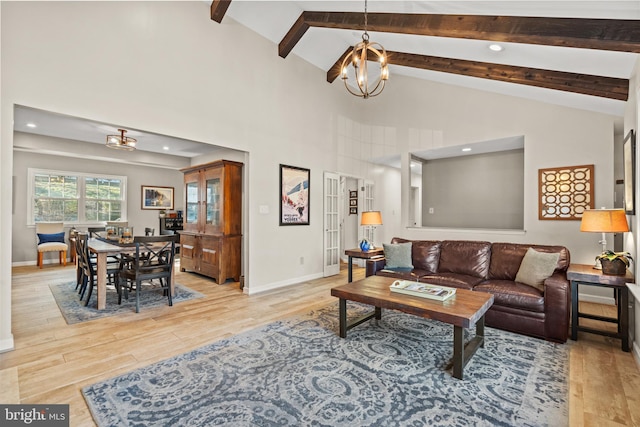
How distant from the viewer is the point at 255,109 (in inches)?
188

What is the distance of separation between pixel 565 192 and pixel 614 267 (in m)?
1.94

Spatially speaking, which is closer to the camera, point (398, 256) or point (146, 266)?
point (146, 266)

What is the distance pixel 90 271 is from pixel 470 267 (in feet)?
16.8

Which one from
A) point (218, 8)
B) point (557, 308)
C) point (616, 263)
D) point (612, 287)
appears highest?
point (218, 8)

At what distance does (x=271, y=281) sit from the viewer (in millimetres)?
5016

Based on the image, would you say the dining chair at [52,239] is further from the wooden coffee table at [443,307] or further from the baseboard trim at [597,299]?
the baseboard trim at [597,299]

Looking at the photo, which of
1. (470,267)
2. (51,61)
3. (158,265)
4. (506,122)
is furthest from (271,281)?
(506,122)

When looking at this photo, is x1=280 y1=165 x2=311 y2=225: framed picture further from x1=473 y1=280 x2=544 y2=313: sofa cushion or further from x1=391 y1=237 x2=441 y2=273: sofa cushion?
x1=473 y1=280 x2=544 y2=313: sofa cushion

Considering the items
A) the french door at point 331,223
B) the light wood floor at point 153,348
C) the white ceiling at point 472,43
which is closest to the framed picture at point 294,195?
the french door at point 331,223

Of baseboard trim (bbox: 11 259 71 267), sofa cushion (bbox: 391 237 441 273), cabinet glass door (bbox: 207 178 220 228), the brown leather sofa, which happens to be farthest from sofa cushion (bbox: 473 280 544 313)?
baseboard trim (bbox: 11 259 71 267)

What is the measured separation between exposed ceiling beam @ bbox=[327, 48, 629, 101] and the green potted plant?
1842mm

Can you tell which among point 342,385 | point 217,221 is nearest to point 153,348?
point 342,385

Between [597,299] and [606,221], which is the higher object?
[606,221]

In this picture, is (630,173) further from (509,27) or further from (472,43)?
(472,43)
